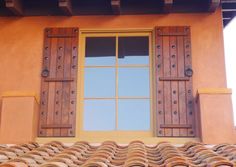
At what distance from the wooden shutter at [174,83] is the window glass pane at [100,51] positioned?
2.49ft

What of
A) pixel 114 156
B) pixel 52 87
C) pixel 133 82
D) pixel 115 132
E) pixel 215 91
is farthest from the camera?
pixel 133 82

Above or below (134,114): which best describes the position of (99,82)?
above

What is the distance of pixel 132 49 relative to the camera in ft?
27.9

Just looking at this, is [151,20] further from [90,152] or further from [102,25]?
[90,152]

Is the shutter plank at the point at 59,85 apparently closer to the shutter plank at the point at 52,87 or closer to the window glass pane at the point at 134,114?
the shutter plank at the point at 52,87

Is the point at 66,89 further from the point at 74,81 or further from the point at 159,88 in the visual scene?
the point at 159,88

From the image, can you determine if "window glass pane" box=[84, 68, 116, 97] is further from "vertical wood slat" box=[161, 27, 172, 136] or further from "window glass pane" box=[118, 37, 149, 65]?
"vertical wood slat" box=[161, 27, 172, 136]

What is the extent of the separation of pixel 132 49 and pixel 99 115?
125 cm

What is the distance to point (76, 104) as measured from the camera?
26.4 ft

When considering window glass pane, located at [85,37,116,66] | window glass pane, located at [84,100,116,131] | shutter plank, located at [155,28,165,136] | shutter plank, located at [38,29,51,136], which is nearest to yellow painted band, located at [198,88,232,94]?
shutter plank, located at [155,28,165,136]

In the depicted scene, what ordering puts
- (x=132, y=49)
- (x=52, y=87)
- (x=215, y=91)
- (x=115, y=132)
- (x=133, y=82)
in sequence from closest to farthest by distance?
(x=215, y=91)
(x=115, y=132)
(x=52, y=87)
(x=133, y=82)
(x=132, y=49)

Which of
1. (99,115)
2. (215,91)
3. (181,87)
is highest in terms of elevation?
(181,87)

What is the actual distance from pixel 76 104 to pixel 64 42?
1.09 m

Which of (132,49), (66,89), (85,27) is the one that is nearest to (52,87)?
(66,89)
